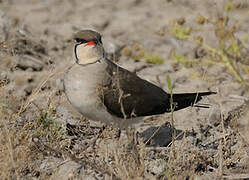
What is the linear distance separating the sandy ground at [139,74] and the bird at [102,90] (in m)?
0.21

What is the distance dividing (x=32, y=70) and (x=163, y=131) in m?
2.08

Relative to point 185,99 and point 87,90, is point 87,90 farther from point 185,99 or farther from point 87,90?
point 185,99

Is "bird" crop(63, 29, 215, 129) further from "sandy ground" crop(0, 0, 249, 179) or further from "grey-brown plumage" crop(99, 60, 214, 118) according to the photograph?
"sandy ground" crop(0, 0, 249, 179)

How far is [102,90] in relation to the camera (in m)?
4.42

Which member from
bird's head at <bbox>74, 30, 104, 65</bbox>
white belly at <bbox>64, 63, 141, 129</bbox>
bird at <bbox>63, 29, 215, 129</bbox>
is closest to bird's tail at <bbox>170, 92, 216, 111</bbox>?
bird at <bbox>63, 29, 215, 129</bbox>

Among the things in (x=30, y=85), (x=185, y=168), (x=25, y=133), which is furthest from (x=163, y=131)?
(x=30, y=85)

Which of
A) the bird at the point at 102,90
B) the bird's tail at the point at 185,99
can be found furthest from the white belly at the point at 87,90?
the bird's tail at the point at 185,99

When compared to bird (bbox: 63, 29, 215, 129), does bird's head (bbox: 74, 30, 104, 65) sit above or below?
above

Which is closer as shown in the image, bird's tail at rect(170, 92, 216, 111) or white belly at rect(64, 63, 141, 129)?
white belly at rect(64, 63, 141, 129)

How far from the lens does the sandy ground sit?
13.9 feet

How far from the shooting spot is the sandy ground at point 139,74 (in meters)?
4.23

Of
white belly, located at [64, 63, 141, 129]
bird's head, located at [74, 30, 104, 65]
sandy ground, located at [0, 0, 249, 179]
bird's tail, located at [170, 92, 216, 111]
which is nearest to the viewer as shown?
sandy ground, located at [0, 0, 249, 179]

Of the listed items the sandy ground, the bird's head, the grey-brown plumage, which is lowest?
the sandy ground

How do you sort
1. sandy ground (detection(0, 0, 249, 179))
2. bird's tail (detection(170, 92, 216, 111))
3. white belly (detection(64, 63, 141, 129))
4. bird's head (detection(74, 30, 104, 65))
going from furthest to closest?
bird's tail (detection(170, 92, 216, 111)) < bird's head (detection(74, 30, 104, 65)) < white belly (detection(64, 63, 141, 129)) < sandy ground (detection(0, 0, 249, 179))
